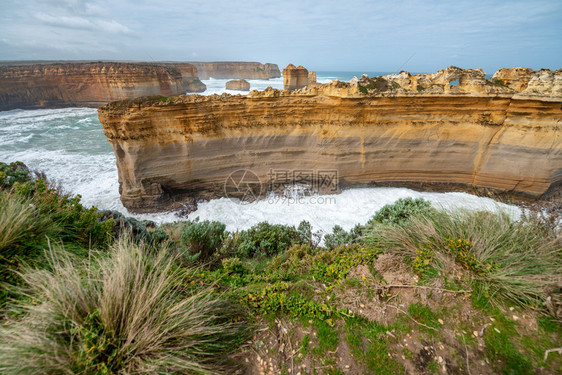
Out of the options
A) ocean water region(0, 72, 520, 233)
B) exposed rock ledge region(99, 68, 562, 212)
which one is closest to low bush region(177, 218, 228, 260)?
ocean water region(0, 72, 520, 233)

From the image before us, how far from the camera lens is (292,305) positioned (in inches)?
106

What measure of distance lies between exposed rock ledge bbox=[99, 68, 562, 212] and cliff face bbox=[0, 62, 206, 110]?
25588 millimetres

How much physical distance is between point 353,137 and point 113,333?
9970 mm

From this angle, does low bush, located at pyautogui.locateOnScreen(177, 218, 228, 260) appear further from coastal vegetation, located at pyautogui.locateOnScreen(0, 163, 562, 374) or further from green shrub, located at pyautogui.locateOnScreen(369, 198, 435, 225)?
green shrub, located at pyautogui.locateOnScreen(369, 198, 435, 225)

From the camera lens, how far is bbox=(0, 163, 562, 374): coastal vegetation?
1.71m

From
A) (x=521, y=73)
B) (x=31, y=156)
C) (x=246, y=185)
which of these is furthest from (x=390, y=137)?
(x=31, y=156)

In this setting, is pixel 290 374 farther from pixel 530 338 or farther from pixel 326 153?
pixel 326 153

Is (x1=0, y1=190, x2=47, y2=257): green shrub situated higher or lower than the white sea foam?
higher

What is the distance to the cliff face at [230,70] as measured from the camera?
68.3m

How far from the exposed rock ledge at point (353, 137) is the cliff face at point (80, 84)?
25588 millimetres

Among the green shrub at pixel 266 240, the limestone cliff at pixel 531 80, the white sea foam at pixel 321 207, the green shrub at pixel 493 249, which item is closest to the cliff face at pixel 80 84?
the white sea foam at pixel 321 207

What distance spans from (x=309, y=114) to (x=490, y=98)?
678 centimetres

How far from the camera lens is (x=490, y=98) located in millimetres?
8680

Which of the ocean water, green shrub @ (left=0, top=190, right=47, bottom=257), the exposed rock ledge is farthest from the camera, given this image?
the ocean water
